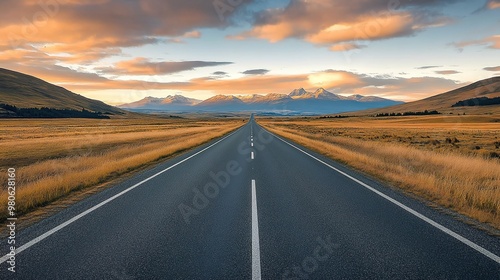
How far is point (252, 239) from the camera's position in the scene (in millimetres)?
5930

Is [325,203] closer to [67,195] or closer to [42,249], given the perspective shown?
[42,249]

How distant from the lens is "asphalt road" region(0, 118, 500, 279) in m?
4.70

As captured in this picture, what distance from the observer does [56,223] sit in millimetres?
6938

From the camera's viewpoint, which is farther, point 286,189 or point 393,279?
point 286,189

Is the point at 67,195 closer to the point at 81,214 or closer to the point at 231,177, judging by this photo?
the point at 81,214

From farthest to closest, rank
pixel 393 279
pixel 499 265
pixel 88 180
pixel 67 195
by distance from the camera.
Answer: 1. pixel 88 180
2. pixel 67 195
3. pixel 499 265
4. pixel 393 279

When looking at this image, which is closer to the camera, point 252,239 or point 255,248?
point 255,248

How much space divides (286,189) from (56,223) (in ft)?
20.4

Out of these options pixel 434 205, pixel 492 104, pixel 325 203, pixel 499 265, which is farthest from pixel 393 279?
pixel 492 104

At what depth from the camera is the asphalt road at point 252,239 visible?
470cm

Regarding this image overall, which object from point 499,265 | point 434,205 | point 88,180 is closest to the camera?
point 499,265

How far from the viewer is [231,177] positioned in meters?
12.8

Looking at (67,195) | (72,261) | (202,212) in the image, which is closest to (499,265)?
(202,212)

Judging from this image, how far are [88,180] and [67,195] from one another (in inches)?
84.8
